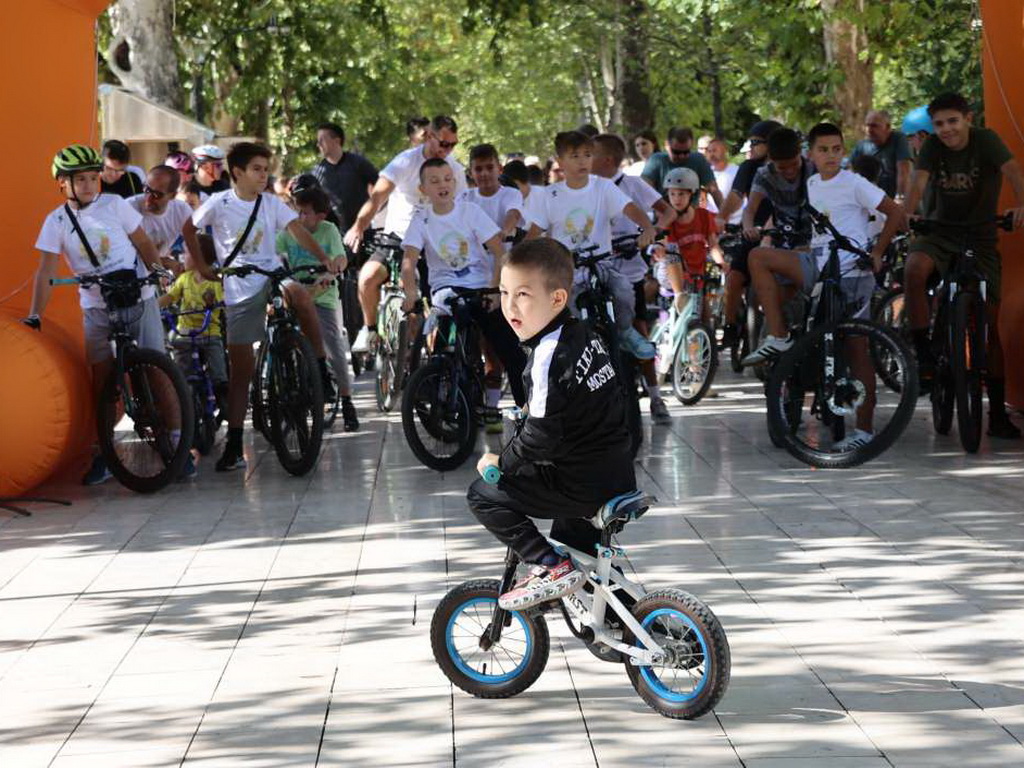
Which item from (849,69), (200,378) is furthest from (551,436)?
(849,69)

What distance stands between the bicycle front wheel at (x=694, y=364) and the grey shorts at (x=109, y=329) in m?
4.59

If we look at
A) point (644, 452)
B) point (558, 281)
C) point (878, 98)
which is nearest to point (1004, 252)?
point (644, 452)

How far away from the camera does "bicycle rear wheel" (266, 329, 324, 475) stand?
442 inches

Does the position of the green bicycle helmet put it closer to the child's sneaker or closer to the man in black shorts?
the man in black shorts

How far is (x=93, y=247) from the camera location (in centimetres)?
1095

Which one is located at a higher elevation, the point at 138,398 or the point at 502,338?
the point at 502,338

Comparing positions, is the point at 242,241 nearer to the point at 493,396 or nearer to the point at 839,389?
the point at 493,396

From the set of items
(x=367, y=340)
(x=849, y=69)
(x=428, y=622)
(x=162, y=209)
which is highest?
(x=849, y=69)

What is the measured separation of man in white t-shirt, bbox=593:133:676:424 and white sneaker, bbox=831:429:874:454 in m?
1.87

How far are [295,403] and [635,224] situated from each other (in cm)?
260

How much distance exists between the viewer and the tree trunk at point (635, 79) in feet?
105

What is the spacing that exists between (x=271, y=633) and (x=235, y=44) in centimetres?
2725

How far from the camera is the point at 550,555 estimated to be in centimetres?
587

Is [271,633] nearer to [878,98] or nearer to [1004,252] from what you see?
[1004,252]
